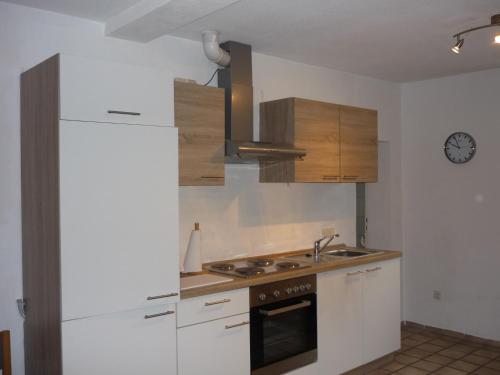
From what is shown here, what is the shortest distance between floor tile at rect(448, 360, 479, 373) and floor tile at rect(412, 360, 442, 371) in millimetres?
127

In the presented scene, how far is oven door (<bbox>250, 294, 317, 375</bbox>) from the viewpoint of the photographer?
10.3 feet

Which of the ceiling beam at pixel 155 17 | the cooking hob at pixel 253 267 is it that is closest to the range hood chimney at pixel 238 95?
the ceiling beam at pixel 155 17

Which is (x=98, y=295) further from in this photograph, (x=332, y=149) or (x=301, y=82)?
(x=301, y=82)

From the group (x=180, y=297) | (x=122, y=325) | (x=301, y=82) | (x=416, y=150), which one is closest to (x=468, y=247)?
(x=416, y=150)

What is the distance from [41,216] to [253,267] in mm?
1521

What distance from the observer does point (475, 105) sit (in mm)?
4695

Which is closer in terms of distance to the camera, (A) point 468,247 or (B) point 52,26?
(B) point 52,26

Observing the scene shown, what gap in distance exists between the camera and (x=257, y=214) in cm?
398

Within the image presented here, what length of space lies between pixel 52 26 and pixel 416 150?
3755mm

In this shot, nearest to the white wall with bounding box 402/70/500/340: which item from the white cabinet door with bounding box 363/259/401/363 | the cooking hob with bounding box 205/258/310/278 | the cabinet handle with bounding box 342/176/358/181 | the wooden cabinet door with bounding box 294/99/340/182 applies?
the white cabinet door with bounding box 363/259/401/363

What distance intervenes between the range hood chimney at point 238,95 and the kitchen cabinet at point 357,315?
97 cm

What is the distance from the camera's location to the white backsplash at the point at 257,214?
3.61 meters

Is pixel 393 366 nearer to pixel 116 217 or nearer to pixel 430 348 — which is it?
pixel 430 348

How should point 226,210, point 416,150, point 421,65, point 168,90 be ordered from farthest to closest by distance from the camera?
1. point 416,150
2. point 421,65
3. point 226,210
4. point 168,90
